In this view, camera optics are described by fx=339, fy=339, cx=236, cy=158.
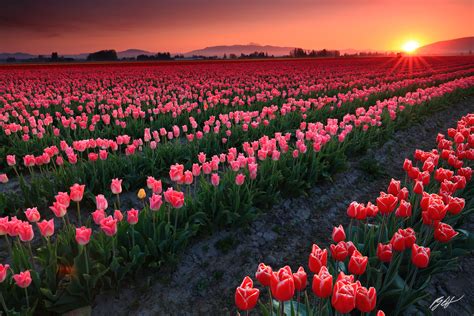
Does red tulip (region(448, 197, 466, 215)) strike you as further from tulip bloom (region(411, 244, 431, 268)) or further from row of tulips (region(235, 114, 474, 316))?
tulip bloom (region(411, 244, 431, 268))

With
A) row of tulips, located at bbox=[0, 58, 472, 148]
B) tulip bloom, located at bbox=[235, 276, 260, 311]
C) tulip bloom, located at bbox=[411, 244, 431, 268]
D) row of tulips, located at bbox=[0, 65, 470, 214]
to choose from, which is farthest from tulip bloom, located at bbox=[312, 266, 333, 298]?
row of tulips, located at bbox=[0, 58, 472, 148]

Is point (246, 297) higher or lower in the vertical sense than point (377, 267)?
higher

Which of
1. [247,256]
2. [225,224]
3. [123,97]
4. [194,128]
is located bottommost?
[247,256]

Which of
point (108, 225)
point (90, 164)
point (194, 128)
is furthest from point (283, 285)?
point (194, 128)

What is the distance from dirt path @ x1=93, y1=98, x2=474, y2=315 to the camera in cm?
337

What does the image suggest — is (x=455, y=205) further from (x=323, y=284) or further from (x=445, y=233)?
(x=323, y=284)

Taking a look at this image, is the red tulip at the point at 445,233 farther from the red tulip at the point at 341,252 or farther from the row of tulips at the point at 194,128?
the row of tulips at the point at 194,128

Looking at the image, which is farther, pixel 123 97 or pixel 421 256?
pixel 123 97

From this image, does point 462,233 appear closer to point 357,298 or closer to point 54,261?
point 357,298

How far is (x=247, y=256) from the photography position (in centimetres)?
413

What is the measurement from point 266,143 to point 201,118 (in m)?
5.25

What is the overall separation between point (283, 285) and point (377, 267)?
1.81 metres

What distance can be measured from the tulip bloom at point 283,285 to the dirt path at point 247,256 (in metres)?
1.79

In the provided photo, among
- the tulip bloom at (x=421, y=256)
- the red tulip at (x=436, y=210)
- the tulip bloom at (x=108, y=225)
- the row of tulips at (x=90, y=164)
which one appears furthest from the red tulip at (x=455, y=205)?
the row of tulips at (x=90, y=164)
